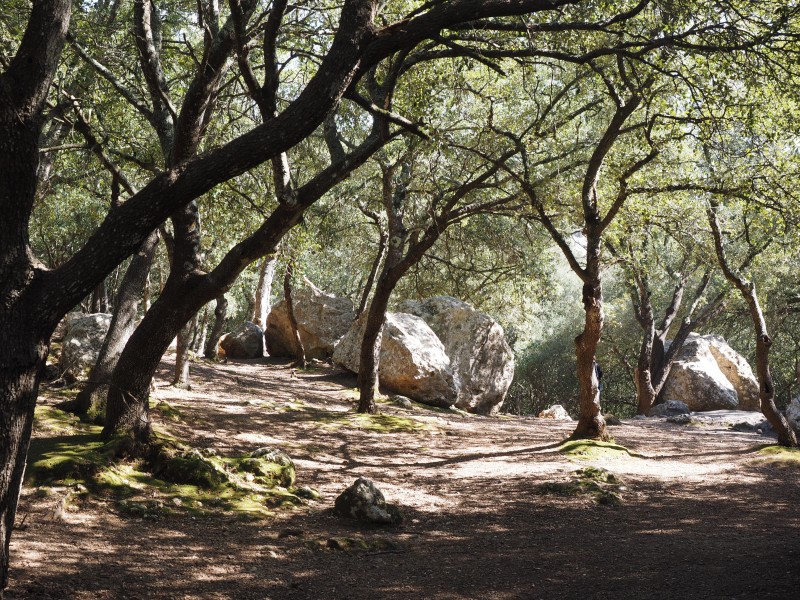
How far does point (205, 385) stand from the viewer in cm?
1572

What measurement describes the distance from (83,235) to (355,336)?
1201 cm

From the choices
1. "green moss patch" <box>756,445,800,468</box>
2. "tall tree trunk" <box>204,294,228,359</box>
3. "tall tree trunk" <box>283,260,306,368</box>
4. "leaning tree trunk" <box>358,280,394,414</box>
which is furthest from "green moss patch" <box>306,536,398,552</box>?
"tall tree trunk" <box>283,260,306,368</box>

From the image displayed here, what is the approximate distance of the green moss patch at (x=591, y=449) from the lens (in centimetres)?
1180

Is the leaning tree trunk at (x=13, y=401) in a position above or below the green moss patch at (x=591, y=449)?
above

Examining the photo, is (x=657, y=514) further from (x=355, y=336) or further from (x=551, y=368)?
(x=551, y=368)

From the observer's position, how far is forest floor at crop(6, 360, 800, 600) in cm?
573

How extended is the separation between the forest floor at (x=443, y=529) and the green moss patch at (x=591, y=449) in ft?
0.38

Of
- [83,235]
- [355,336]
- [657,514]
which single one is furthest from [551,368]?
[657,514]

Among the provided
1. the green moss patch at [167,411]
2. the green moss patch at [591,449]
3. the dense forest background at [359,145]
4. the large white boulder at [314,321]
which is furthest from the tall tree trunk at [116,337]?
the large white boulder at [314,321]

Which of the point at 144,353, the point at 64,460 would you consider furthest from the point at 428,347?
the point at 64,460

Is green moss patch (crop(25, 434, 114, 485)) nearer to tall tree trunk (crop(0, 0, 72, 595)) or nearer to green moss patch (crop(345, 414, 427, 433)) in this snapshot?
tall tree trunk (crop(0, 0, 72, 595))

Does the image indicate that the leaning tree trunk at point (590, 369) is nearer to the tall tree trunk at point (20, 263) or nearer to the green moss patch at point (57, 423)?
the green moss patch at point (57, 423)

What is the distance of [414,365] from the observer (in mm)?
17891

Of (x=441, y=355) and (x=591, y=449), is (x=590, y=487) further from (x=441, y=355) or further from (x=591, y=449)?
(x=441, y=355)
